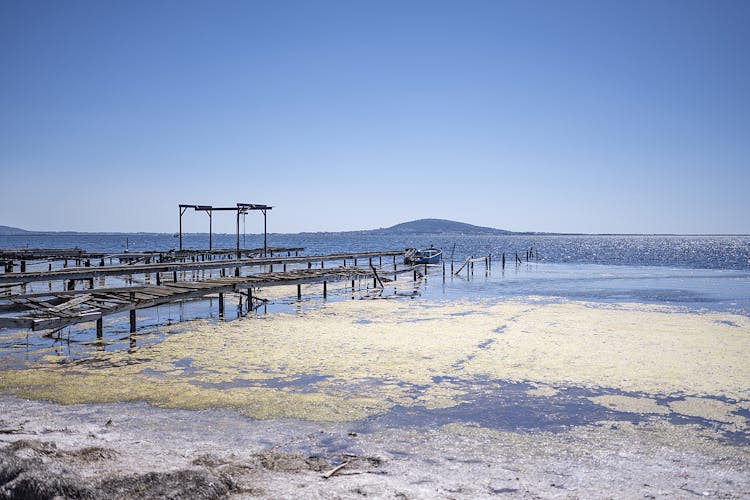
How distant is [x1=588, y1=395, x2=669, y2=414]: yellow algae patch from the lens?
28.8 feet

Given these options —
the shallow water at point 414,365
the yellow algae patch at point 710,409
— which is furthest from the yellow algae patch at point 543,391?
the yellow algae patch at point 710,409

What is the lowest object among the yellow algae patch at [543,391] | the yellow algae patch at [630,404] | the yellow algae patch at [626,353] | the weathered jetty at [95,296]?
the yellow algae patch at [543,391]

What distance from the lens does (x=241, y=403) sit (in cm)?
891

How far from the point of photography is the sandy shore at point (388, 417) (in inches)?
221

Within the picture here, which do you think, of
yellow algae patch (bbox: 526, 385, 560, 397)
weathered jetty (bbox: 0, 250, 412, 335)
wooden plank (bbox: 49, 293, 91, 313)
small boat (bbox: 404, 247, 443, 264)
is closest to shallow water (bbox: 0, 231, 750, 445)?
yellow algae patch (bbox: 526, 385, 560, 397)

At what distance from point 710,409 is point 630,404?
126cm

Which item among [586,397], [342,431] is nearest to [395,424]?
[342,431]

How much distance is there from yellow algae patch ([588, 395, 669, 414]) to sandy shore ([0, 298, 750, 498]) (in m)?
0.06

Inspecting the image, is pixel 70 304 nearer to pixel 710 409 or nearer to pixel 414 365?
pixel 414 365

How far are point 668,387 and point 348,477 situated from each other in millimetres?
7380

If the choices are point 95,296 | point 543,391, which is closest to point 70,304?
point 95,296

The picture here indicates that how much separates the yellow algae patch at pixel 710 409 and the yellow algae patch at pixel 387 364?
0.46 metres

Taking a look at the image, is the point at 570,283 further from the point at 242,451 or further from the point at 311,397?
the point at 242,451

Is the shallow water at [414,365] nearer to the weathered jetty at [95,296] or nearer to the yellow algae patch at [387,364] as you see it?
the yellow algae patch at [387,364]
